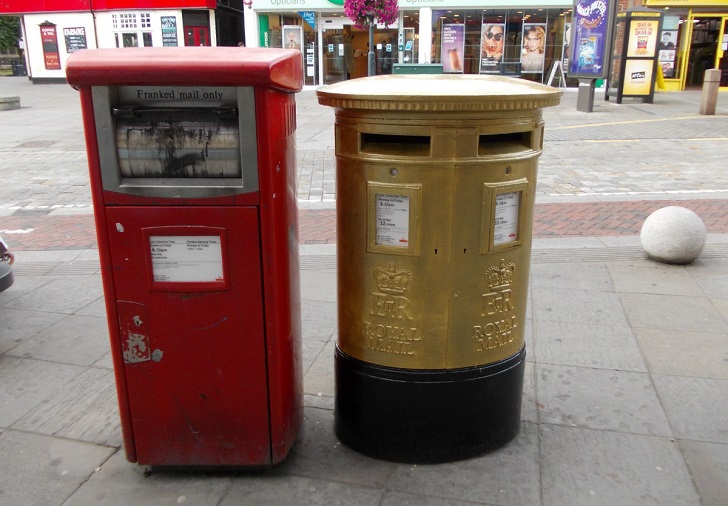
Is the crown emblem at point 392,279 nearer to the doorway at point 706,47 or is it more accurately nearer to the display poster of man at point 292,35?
the doorway at point 706,47

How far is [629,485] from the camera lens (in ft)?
8.80

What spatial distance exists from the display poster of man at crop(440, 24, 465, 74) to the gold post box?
22755 mm

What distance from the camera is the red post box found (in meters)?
2.32

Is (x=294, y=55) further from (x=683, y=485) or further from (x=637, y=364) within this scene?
(x=637, y=364)

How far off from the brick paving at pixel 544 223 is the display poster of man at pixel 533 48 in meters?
17.9

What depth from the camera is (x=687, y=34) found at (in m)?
22.1

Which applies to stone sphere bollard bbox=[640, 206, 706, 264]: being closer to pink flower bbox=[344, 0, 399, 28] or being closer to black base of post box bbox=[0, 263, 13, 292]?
black base of post box bbox=[0, 263, 13, 292]

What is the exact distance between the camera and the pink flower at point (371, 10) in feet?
55.6

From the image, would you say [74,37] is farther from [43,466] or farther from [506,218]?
[506,218]

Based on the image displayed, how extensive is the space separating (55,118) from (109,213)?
54.6 feet

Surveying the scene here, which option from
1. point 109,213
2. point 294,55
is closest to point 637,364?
point 294,55

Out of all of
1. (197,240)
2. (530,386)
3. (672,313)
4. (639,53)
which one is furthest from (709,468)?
(639,53)

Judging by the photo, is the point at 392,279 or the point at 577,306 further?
the point at 577,306

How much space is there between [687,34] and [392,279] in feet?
77.5
